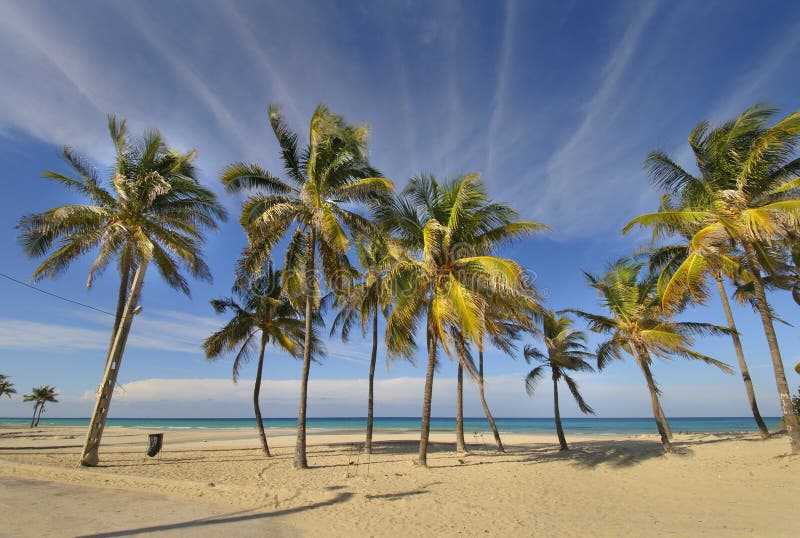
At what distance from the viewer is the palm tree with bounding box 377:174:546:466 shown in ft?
37.5

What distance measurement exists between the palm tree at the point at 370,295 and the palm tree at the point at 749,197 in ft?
25.9

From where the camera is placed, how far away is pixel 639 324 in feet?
49.5

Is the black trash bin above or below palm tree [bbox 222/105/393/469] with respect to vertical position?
below

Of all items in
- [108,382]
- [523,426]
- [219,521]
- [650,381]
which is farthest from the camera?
[523,426]

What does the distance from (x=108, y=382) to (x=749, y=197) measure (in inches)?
766

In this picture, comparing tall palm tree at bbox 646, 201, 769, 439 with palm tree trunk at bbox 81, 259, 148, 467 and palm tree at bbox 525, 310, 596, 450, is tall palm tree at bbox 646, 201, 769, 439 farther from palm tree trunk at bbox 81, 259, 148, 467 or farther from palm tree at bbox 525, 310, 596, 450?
palm tree trunk at bbox 81, 259, 148, 467

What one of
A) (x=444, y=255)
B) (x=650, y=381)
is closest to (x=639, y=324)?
(x=650, y=381)

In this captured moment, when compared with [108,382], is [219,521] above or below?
below

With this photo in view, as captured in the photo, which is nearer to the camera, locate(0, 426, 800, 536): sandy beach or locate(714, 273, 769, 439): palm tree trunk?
locate(0, 426, 800, 536): sandy beach

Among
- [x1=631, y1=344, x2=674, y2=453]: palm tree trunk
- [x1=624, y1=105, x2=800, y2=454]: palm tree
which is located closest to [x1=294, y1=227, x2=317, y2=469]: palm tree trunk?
[x1=624, y1=105, x2=800, y2=454]: palm tree

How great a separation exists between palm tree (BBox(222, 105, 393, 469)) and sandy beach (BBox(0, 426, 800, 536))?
3792 mm

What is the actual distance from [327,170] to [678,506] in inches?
477

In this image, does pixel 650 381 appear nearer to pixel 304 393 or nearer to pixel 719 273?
pixel 719 273

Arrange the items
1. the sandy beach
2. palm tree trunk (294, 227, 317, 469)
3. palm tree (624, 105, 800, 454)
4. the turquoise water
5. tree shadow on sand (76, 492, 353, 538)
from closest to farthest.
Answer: tree shadow on sand (76, 492, 353, 538) < the sandy beach < palm tree (624, 105, 800, 454) < palm tree trunk (294, 227, 317, 469) < the turquoise water
